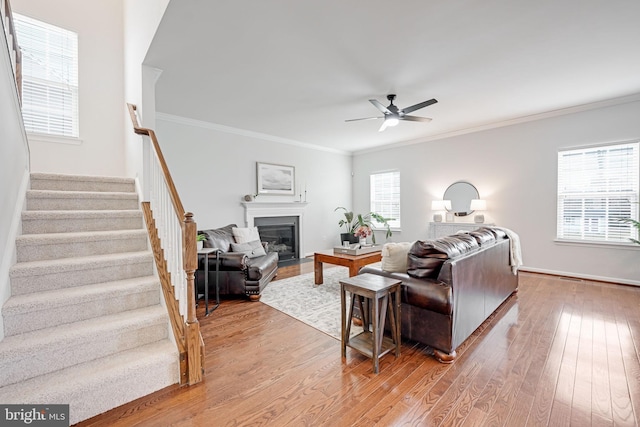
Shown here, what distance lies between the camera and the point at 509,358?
2268mm

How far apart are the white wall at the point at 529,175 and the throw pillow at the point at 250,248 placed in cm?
377

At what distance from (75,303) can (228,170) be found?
378 cm

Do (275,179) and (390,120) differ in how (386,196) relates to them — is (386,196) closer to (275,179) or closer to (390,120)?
(275,179)

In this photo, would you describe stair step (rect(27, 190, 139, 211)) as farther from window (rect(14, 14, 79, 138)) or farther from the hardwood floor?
window (rect(14, 14, 79, 138))

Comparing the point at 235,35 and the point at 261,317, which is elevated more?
the point at 235,35

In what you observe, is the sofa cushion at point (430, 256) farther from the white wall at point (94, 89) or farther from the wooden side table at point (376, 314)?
the white wall at point (94, 89)

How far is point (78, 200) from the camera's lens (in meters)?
2.79

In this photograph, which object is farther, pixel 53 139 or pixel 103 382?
pixel 53 139

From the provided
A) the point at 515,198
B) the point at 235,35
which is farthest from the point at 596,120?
the point at 235,35

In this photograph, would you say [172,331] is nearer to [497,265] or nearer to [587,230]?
[497,265]

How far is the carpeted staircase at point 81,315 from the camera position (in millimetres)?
1649

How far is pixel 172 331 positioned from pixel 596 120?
6.35 meters

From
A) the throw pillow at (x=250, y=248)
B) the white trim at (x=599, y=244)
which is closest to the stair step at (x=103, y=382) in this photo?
the throw pillow at (x=250, y=248)

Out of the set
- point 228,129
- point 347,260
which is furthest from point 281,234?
point 347,260
